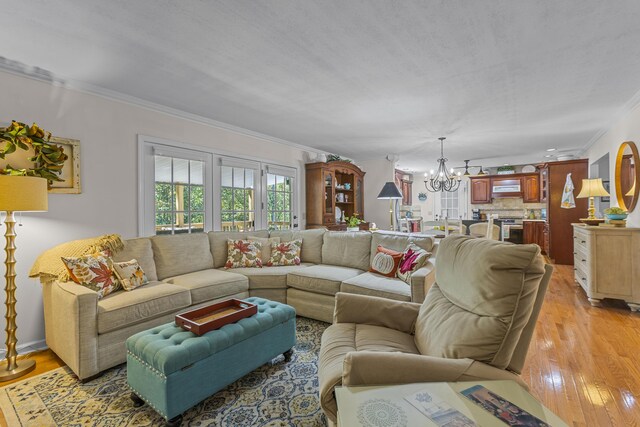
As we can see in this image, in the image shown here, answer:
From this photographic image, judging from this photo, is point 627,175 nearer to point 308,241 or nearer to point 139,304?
point 308,241

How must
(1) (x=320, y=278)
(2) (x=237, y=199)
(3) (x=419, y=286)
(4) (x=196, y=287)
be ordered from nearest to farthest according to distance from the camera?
(3) (x=419, y=286) → (4) (x=196, y=287) → (1) (x=320, y=278) → (2) (x=237, y=199)

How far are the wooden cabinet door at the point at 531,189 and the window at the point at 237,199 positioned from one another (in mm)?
7476

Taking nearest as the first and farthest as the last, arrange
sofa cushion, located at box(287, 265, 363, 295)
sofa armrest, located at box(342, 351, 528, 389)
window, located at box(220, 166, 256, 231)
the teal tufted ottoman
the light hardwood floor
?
sofa armrest, located at box(342, 351, 528, 389) < the teal tufted ottoman < the light hardwood floor < sofa cushion, located at box(287, 265, 363, 295) < window, located at box(220, 166, 256, 231)

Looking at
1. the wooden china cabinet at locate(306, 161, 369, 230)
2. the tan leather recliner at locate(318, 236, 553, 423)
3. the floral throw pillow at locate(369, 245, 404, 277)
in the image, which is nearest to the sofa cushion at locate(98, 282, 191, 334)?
the tan leather recliner at locate(318, 236, 553, 423)

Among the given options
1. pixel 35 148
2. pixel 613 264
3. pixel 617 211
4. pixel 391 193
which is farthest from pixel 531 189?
pixel 35 148

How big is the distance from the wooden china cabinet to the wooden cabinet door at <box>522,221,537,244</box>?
4442 mm

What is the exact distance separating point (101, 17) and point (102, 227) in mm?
2023

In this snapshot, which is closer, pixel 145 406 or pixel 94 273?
pixel 145 406

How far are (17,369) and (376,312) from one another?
2695mm

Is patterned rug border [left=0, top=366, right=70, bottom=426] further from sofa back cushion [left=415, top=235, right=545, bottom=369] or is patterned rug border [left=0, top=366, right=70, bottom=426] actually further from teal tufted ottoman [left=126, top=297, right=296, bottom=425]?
sofa back cushion [left=415, top=235, right=545, bottom=369]

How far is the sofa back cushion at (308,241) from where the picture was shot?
3.93 metres

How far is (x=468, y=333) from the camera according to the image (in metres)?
1.28

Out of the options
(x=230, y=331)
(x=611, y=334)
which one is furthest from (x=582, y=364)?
(x=230, y=331)

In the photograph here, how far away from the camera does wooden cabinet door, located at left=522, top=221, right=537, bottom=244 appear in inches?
297
